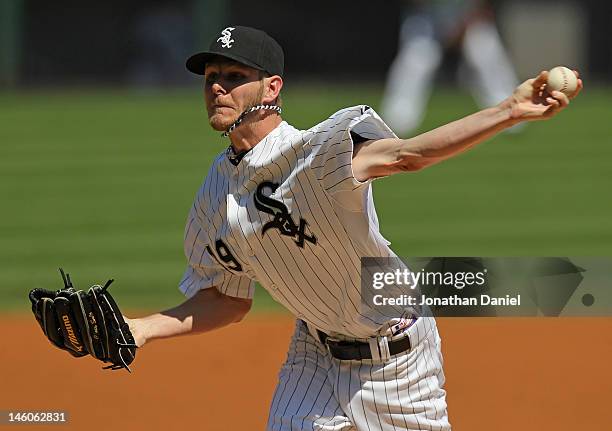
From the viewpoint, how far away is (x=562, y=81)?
131 inches

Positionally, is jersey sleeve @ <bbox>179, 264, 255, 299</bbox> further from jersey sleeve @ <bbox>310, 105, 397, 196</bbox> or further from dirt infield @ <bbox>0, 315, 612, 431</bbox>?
dirt infield @ <bbox>0, 315, 612, 431</bbox>

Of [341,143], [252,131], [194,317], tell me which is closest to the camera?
[341,143]

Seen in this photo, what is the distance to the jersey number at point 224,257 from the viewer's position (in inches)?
163

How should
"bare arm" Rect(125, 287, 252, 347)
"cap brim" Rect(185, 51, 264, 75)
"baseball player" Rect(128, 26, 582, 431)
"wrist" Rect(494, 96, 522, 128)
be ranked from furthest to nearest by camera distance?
"bare arm" Rect(125, 287, 252, 347) → "cap brim" Rect(185, 51, 264, 75) → "baseball player" Rect(128, 26, 582, 431) → "wrist" Rect(494, 96, 522, 128)

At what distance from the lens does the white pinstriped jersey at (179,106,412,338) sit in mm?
3721

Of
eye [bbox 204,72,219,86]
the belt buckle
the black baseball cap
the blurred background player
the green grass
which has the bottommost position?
the belt buckle

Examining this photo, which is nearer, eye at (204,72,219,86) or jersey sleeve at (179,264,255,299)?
eye at (204,72,219,86)

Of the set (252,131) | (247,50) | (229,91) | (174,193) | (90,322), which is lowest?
(90,322)

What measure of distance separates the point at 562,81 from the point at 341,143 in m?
0.70

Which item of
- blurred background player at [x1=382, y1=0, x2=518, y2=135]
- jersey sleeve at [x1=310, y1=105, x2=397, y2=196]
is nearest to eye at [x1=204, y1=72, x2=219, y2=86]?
jersey sleeve at [x1=310, y1=105, x2=397, y2=196]

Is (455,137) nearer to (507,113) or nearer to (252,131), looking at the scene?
(507,113)

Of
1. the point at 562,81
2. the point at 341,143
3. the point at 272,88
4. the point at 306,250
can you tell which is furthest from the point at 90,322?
the point at 562,81

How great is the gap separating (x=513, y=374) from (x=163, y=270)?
379 centimetres

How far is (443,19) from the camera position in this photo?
16641mm
